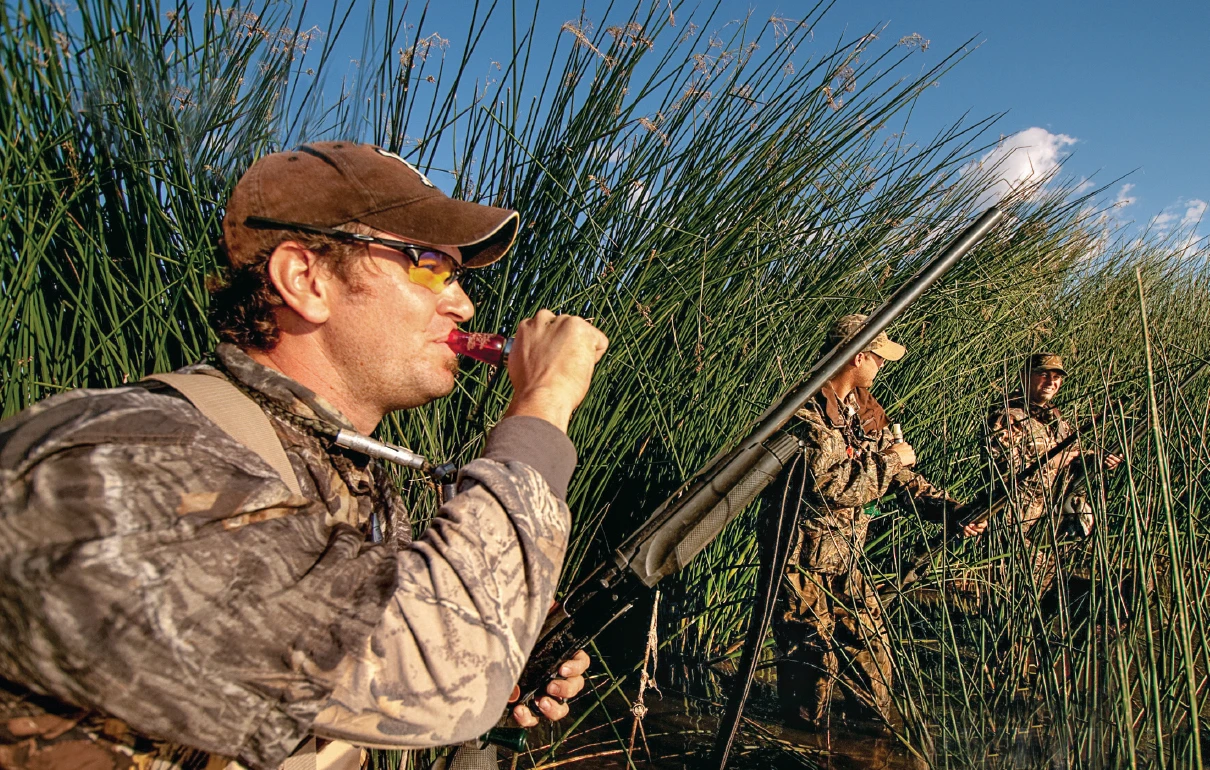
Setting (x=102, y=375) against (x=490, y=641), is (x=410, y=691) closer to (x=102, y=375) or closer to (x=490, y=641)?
(x=490, y=641)

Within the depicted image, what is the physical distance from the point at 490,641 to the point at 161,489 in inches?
14.7

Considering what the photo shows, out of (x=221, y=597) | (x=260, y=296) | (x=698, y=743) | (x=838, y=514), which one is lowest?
(x=698, y=743)

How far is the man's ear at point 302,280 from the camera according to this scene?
1.28m

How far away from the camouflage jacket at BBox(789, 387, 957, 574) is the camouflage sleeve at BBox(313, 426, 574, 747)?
2651 millimetres

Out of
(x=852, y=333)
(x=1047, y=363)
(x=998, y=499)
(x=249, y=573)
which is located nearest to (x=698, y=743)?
(x=998, y=499)

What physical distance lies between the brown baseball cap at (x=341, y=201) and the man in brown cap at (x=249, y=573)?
0.76 ft

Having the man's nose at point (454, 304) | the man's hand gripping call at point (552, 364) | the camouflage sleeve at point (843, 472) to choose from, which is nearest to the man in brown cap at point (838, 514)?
the camouflage sleeve at point (843, 472)

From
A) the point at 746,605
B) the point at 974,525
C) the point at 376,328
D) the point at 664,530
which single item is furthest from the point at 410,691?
the point at 746,605

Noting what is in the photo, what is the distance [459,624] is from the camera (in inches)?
34.5

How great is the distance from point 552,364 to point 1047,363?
4355 mm

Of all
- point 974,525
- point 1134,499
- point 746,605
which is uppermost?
point 1134,499

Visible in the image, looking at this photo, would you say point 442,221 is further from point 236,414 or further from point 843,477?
point 843,477

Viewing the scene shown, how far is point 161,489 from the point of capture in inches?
30.4

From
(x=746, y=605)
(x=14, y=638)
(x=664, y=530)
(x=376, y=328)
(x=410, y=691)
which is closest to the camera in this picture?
(x=14, y=638)
